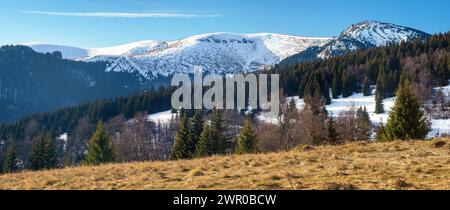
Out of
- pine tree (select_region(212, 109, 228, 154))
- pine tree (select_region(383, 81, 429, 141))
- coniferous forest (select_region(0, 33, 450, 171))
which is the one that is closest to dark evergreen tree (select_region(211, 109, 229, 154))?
pine tree (select_region(212, 109, 228, 154))

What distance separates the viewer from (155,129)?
170 m

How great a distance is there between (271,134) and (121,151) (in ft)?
136

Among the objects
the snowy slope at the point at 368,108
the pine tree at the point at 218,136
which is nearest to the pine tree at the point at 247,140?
the pine tree at the point at 218,136

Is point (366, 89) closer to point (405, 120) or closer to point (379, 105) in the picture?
point (379, 105)

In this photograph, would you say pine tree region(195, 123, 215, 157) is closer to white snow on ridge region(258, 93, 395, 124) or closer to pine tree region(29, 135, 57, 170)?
pine tree region(29, 135, 57, 170)

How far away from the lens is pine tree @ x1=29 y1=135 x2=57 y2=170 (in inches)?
2970

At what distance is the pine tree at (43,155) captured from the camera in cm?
7544

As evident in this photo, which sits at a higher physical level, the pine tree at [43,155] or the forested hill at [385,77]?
the forested hill at [385,77]

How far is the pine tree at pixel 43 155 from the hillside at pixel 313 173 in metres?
61.1

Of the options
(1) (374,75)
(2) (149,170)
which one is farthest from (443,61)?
(2) (149,170)

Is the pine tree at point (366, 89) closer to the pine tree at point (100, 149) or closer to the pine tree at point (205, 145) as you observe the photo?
the pine tree at point (205, 145)

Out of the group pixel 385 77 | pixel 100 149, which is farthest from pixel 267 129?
pixel 385 77

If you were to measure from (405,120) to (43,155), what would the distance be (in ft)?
205

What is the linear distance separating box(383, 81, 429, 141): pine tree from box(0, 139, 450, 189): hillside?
20735 millimetres
